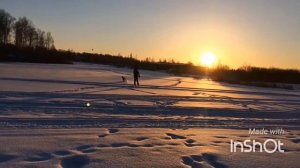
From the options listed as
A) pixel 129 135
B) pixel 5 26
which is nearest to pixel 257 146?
pixel 129 135

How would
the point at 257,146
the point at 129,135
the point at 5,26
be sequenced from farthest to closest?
the point at 5,26 → the point at 129,135 → the point at 257,146

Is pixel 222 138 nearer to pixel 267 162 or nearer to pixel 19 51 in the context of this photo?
pixel 267 162

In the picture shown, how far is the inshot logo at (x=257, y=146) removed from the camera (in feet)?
26.6

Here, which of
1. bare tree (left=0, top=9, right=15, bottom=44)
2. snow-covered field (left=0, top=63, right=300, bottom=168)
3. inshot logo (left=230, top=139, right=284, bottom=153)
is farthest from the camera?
bare tree (left=0, top=9, right=15, bottom=44)

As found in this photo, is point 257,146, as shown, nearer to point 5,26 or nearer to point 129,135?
point 129,135

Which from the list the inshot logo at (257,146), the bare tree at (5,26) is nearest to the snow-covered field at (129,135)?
the inshot logo at (257,146)

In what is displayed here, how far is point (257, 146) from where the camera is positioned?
27.8 ft

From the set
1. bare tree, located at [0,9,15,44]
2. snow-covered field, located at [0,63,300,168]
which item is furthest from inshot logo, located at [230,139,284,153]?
bare tree, located at [0,9,15,44]

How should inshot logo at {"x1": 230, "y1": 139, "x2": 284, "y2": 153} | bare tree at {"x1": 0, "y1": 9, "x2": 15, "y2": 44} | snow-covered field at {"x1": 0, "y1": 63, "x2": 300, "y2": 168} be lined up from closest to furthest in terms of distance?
snow-covered field at {"x1": 0, "y1": 63, "x2": 300, "y2": 168}, inshot logo at {"x1": 230, "y1": 139, "x2": 284, "y2": 153}, bare tree at {"x1": 0, "y1": 9, "x2": 15, "y2": 44}

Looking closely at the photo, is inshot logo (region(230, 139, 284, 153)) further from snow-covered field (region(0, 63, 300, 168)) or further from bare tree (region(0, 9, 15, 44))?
bare tree (region(0, 9, 15, 44))

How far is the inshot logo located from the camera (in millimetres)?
8110

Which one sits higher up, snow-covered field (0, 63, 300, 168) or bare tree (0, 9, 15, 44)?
bare tree (0, 9, 15, 44)

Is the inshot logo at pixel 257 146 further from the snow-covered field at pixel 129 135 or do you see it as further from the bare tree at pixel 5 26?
the bare tree at pixel 5 26

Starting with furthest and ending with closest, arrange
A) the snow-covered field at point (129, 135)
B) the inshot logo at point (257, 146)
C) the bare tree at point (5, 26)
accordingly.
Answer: the bare tree at point (5, 26), the inshot logo at point (257, 146), the snow-covered field at point (129, 135)
